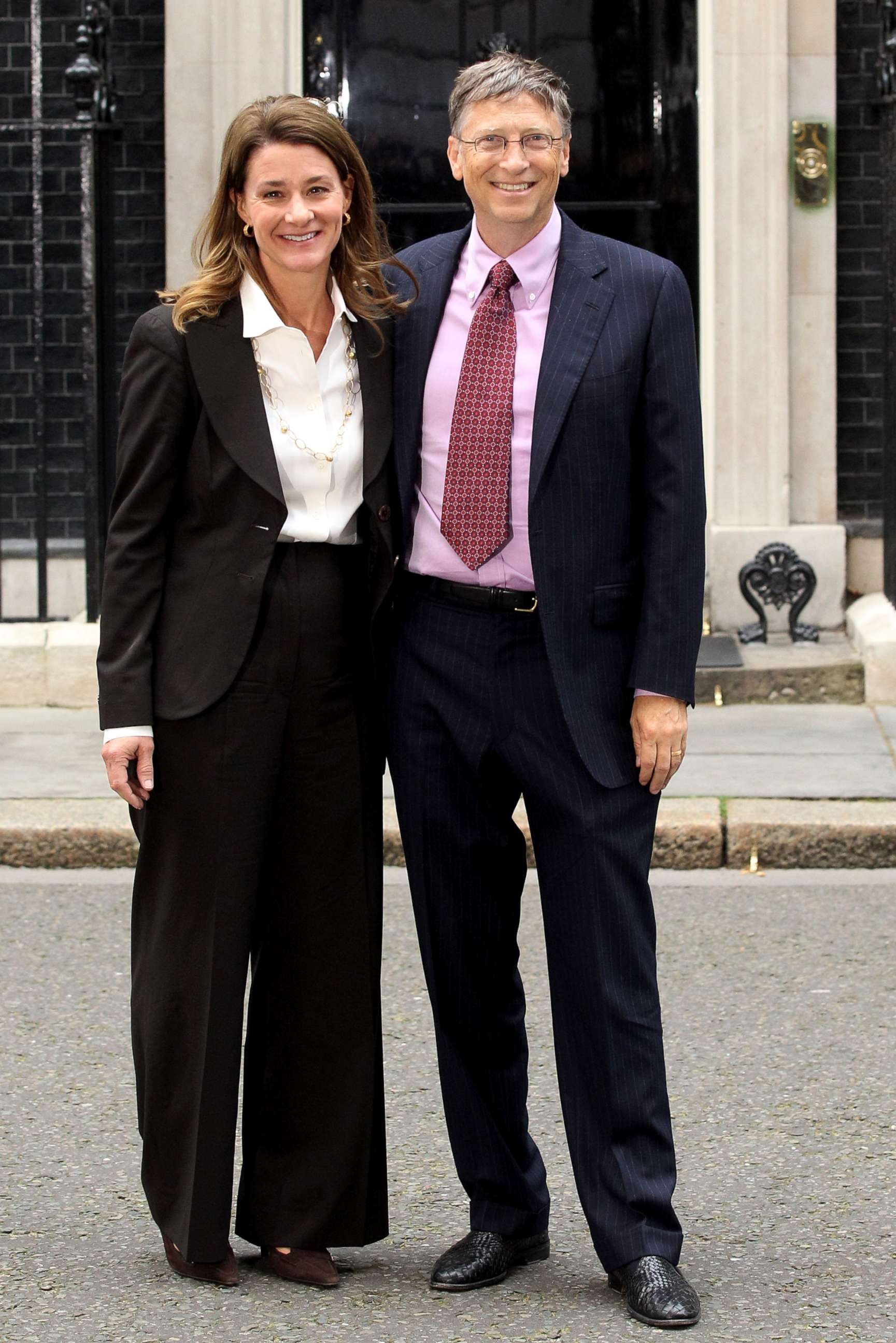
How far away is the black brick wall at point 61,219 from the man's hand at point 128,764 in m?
5.93

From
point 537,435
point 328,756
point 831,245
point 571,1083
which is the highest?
point 831,245

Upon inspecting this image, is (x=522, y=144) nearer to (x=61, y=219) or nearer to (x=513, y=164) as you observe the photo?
(x=513, y=164)

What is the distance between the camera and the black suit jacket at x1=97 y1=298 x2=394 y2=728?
3.25 m

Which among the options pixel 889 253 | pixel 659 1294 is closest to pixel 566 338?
pixel 659 1294

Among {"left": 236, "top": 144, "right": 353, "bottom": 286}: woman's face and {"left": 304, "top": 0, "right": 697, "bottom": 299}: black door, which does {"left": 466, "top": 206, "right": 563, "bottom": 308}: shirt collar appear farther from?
{"left": 304, "top": 0, "right": 697, "bottom": 299}: black door

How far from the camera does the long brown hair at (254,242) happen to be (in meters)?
3.23

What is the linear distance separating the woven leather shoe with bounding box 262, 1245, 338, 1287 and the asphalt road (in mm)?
24

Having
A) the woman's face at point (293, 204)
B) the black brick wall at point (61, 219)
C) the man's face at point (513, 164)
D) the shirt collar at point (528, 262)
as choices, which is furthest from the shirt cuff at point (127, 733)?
the black brick wall at point (61, 219)

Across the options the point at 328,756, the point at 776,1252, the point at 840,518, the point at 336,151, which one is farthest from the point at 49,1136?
the point at 840,518

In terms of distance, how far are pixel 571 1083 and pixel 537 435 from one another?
1080 millimetres

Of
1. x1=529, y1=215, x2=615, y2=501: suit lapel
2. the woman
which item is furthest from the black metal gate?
x1=529, y1=215, x2=615, y2=501: suit lapel

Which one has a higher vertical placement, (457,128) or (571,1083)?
(457,128)

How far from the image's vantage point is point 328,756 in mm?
3393

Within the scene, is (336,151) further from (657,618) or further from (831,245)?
(831,245)
